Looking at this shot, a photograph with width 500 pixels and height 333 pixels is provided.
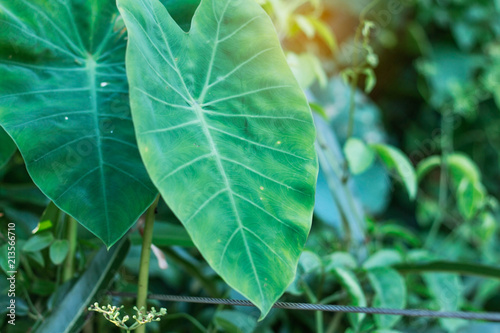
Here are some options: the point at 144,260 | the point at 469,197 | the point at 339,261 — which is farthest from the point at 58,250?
the point at 469,197

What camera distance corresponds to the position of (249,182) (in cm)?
59

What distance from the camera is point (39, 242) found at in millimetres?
716

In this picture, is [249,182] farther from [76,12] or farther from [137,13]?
[76,12]

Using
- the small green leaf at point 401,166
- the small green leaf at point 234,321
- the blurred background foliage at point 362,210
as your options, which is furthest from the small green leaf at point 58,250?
the small green leaf at point 401,166

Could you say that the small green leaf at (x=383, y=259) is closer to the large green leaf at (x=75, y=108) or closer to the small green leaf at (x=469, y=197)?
the small green leaf at (x=469, y=197)

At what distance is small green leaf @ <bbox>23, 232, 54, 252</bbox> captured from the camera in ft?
2.32

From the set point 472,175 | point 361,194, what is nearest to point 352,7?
point 361,194

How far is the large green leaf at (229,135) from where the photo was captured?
0.51m

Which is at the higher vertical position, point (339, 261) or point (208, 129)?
point (208, 129)

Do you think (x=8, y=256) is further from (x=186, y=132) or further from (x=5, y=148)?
(x=186, y=132)

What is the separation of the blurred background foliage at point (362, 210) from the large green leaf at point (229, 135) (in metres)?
0.13

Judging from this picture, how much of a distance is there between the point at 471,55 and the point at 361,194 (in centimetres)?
100

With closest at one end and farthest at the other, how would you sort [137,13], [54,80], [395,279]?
1. [137,13]
2. [54,80]
3. [395,279]

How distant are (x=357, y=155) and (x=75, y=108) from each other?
563 millimetres
